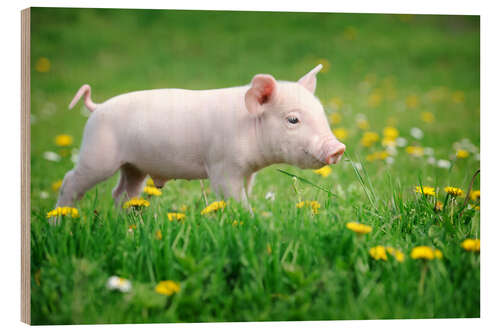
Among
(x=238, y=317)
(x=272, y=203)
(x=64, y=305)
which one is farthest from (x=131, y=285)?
(x=272, y=203)

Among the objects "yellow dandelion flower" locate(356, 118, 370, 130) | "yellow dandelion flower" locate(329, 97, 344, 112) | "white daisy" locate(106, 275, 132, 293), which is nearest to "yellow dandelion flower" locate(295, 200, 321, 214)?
"white daisy" locate(106, 275, 132, 293)

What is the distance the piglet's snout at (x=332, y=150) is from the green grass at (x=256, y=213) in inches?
10.8

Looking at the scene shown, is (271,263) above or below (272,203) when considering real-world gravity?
below

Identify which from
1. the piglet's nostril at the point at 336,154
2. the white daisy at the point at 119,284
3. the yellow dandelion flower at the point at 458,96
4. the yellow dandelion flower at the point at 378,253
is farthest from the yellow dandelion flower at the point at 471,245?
the yellow dandelion flower at the point at 458,96

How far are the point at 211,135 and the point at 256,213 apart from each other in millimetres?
553

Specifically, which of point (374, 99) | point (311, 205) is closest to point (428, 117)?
point (374, 99)

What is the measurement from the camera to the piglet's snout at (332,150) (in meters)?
2.82

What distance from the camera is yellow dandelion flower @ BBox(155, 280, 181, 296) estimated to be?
2.40 metres

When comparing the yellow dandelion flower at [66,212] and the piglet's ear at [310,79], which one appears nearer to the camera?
the yellow dandelion flower at [66,212]

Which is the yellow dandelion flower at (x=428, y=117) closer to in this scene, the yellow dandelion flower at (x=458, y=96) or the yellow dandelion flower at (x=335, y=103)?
the yellow dandelion flower at (x=458, y=96)

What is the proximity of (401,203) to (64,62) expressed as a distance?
9.12 ft

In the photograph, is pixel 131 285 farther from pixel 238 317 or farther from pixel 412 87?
pixel 412 87

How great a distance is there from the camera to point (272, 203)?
3328 millimetres

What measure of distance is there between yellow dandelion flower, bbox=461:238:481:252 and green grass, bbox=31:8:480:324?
39mm
